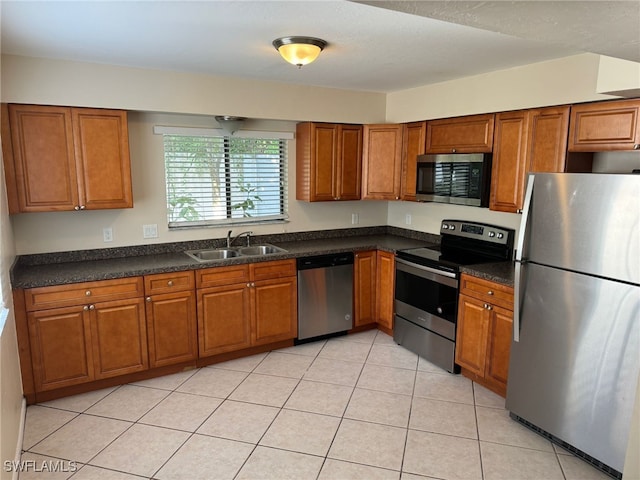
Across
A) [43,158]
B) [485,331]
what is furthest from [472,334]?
[43,158]

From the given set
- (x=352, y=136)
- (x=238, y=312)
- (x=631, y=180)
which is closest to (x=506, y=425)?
(x=631, y=180)

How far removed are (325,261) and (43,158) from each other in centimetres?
232

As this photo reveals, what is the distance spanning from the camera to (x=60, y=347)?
296 centimetres

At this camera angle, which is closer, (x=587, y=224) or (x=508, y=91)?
(x=587, y=224)

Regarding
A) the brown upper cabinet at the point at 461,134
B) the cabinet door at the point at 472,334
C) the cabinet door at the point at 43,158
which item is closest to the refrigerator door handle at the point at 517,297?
the cabinet door at the point at 472,334

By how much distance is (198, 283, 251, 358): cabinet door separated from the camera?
346 cm

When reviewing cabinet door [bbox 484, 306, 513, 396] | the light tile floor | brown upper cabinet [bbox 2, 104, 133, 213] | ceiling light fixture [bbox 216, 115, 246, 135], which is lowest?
the light tile floor

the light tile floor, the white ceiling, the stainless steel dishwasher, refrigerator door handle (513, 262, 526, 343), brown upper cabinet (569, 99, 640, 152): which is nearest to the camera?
the white ceiling

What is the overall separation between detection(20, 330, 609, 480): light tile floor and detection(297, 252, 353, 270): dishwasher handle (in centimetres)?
87

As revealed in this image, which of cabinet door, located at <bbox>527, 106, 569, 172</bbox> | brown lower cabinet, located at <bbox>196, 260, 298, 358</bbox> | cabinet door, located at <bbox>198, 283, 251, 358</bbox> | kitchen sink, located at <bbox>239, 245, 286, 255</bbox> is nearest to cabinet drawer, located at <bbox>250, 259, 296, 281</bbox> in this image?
brown lower cabinet, located at <bbox>196, 260, 298, 358</bbox>

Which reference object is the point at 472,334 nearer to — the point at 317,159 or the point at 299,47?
the point at 317,159

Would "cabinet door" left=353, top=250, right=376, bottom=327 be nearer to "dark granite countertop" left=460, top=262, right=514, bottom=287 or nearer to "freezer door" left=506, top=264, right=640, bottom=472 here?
"dark granite countertop" left=460, top=262, right=514, bottom=287

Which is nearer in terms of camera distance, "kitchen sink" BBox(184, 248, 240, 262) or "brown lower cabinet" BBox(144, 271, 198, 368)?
"brown lower cabinet" BBox(144, 271, 198, 368)

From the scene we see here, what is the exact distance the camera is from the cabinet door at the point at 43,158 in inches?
114
